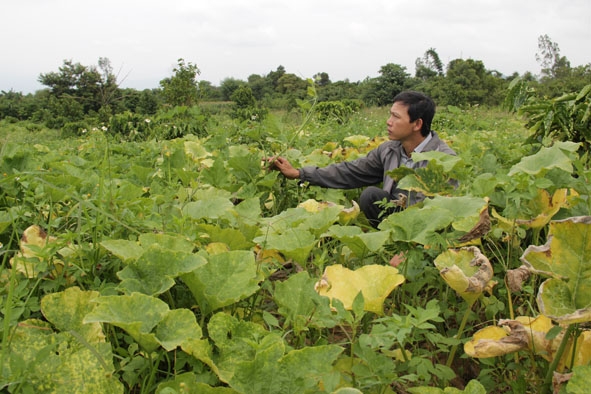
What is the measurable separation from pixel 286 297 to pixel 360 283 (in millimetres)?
194

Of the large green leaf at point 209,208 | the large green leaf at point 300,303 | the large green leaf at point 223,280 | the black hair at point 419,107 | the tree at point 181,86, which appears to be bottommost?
the large green leaf at point 300,303

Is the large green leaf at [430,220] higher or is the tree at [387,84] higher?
the tree at [387,84]

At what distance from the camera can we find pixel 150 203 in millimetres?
1610

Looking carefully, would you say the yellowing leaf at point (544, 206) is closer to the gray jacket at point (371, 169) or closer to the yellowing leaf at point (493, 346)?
the yellowing leaf at point (493, 346)

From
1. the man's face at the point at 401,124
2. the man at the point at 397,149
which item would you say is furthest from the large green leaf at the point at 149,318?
the man's face at the point at 401,124

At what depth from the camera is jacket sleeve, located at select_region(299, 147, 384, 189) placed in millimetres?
2873

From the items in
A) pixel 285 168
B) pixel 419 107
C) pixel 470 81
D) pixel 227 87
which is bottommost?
pixel 285 168

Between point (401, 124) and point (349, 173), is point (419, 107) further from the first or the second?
point (349, 173)

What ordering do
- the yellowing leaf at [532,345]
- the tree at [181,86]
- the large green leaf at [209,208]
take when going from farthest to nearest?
the tree at [181,86]
the large green leaf at [209,208]
the yellowing leaf at [532,345]

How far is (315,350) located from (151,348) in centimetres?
34

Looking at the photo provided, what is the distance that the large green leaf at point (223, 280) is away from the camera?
3.76 ft

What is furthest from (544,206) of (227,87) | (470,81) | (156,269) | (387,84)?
(227,87)

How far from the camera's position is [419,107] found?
3.17 meters

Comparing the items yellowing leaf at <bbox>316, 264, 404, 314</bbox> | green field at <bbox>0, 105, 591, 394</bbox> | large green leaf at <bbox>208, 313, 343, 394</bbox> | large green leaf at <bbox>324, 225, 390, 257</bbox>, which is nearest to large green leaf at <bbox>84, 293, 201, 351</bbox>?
green field at <bbox>0, 105, 591, 394</bbox>
